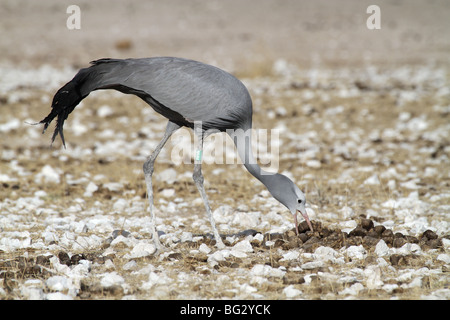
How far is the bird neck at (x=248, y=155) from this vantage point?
18.5 ft

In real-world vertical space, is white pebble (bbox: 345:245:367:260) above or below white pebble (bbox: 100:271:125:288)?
above

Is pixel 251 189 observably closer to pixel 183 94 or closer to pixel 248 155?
pixel 248 155

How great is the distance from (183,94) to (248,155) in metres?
0.88

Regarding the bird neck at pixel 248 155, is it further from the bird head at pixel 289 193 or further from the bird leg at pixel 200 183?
the bird leg at pixel 200 183

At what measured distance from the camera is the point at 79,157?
9.26 metres

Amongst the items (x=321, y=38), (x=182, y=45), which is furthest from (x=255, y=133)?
(x=321, y=38)

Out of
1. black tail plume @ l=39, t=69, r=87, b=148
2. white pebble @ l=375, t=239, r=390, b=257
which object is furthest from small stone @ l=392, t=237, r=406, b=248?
black tail plume @ l=39, t=69, r=87, b=148

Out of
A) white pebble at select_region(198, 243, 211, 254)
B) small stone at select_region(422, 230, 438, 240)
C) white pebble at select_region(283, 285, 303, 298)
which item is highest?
small stone at select_region(422, 230, 438, 240)

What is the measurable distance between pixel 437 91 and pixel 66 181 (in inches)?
360

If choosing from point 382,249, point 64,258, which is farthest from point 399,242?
point 64,258

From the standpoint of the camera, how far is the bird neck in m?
5.63

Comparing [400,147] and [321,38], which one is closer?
[400,147]

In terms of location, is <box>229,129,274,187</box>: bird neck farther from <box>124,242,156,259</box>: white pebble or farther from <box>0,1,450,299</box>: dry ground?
<box>124,242,156,259</box>: white pebble

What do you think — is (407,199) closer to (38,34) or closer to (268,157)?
(268,157)
